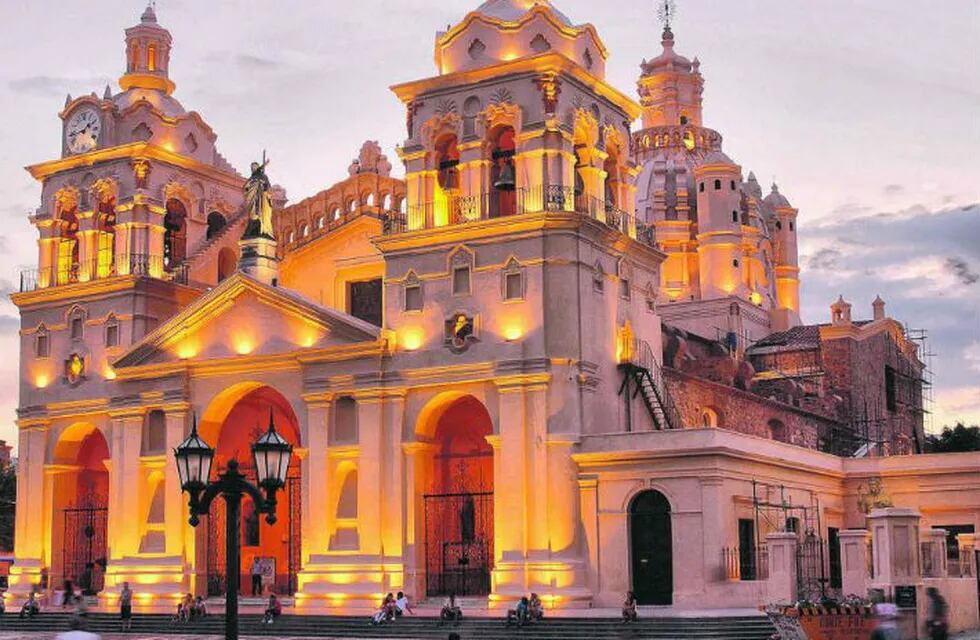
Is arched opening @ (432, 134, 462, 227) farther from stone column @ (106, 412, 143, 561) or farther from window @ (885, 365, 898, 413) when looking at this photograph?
window @ (885, 365, 898, 413)

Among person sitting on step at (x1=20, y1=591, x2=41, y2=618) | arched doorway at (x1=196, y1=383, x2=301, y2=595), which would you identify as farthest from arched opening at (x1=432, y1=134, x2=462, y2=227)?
person sitting on step at (x1=20, y1=591, x2=41, y2=618)

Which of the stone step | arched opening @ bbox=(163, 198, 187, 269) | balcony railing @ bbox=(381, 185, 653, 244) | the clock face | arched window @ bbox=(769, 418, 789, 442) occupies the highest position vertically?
the clock face

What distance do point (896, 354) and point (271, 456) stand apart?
56.1 meters

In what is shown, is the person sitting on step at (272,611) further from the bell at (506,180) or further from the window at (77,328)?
the window at (77,328)

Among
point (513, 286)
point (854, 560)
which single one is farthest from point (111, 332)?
point (854, 560)

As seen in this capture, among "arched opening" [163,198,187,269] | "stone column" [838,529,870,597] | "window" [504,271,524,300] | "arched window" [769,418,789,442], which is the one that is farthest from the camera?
"arched window" [769,418,789,442]

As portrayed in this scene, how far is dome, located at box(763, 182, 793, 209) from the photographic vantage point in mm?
91188

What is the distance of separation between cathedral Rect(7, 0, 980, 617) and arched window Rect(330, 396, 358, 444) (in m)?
0.07

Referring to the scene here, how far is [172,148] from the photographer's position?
5588 cm

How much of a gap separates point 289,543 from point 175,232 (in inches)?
509

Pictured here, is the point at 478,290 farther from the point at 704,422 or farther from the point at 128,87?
the point at 128,87

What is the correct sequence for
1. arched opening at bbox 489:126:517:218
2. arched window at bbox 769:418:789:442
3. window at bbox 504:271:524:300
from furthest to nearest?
1. arched window at bbox 769:418:789:442
2. arched opening at bbox 489:126:517:218
3. window at bbox 504:271:524:300

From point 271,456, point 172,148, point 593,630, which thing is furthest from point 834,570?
point 271,456

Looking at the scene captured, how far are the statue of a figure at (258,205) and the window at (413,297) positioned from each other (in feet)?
23.5
